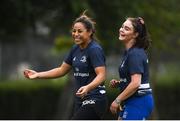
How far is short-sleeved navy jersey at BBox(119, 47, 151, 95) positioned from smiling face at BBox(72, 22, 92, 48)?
2.36 feet

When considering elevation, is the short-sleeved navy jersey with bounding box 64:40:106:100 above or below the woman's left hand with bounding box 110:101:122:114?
above

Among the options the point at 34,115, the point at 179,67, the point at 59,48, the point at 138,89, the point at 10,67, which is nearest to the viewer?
the point at 138,89

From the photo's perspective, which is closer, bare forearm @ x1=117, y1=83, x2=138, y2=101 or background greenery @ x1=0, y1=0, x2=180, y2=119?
bare forearm @ x1=117, y1=83, x2=138, y2=101

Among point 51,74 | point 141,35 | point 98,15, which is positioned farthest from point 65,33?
point 141,35

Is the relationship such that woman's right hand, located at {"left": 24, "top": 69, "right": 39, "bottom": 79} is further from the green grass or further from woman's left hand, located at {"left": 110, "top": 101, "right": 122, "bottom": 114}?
the green grass

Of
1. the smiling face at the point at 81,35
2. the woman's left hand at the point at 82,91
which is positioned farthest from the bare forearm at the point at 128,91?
the smiling face at the point at 81,35

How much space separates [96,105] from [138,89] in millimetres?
814

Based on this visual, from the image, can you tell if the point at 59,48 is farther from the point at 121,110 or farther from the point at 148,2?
the point at 121,110

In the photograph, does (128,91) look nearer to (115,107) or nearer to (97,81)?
(115,107)

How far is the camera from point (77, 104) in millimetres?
8305

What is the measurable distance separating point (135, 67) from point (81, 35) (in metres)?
1.01

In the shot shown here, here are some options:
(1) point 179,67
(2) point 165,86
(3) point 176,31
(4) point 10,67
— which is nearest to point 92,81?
(3) point 176,31

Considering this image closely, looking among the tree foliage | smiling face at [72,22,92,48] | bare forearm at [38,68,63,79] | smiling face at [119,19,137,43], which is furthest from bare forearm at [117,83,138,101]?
the tree foliage

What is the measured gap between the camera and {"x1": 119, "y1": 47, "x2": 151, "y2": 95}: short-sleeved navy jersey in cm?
748
